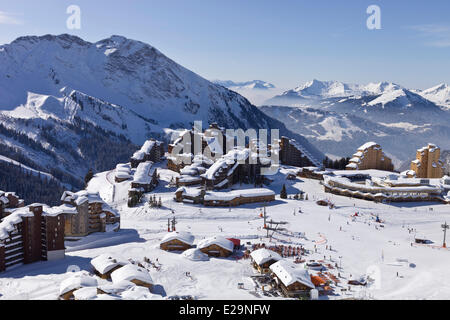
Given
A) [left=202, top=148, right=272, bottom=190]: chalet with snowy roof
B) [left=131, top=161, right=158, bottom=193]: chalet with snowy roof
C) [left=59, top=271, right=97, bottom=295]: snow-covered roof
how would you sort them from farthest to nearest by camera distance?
[left=131, top=161, right=158, bottom=193]: chalet with snowy roof < [left=202, top=148, right=272, bottom=190]: chalet with snowy roof < [left=59, top=271, right=97, bottom=295]: snow-covered roof

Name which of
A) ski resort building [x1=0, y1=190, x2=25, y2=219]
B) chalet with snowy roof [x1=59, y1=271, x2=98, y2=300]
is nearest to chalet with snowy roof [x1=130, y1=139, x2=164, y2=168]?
ski resort building [x1=0, y1=190, x2=25, y2=219]

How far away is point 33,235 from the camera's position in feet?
190

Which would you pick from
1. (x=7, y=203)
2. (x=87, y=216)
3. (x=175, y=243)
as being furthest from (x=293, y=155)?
(x=7, y=203)

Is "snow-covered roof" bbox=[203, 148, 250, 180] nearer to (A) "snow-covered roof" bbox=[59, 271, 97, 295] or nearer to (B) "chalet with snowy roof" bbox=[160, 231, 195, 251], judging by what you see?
(B) "chalet with snowy roof" bbox=[160, 231, 195, 251]

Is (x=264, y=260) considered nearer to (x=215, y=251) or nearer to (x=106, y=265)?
(x=215, y=251)

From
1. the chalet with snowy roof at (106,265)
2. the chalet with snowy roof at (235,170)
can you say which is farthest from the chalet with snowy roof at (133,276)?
the chalet with snowy roof at (235,170)

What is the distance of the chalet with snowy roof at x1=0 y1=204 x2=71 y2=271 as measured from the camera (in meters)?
55.5

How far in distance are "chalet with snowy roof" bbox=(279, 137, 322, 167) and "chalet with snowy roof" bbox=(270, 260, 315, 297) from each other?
9193 centimetres

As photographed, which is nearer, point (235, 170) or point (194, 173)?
point (194, 173)

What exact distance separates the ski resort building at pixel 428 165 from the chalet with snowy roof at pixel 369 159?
10.0 metres

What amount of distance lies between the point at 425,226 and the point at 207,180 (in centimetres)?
4951

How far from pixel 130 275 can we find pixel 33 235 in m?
22.5

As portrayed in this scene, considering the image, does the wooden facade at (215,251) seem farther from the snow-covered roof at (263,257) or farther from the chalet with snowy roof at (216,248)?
the snow-covered roof at (263,257)
